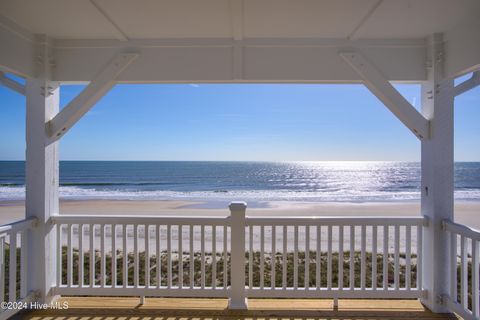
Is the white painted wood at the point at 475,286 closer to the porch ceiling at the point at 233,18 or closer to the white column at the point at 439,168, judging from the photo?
the white column at the point at 439,168

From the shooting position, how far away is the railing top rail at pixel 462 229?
2372 millimetres

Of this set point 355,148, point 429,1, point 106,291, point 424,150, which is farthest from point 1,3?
point 355,148

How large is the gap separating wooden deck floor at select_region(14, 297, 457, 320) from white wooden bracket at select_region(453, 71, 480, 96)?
6.37ft

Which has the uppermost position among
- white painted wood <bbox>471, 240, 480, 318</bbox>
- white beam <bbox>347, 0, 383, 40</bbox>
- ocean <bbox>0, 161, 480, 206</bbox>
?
white beam <bbox>347, 0, 383, 40</bbox>

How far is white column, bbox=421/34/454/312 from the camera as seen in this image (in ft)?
9.12

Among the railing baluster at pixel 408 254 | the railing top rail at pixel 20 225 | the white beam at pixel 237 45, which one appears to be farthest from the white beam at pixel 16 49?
the railing baluster at pixel 408 254

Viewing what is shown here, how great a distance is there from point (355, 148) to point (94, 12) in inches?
1137

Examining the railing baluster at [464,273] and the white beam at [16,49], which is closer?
the white beam at [16,49]

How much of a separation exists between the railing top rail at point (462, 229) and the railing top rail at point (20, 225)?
3611 millimetres

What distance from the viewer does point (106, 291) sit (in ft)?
9.61

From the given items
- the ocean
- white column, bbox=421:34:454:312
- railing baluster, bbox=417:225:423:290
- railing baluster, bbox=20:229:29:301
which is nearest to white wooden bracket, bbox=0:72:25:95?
railing baluster, bbox=20:229:29:301

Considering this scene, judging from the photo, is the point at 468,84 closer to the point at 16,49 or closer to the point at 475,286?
the point at 475,286

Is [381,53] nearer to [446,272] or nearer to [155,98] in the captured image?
[446,272]

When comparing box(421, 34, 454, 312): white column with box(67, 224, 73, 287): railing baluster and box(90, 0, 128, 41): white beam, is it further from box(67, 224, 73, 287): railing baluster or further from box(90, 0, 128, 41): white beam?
box(67, 224, 73, 287): railing baluster
